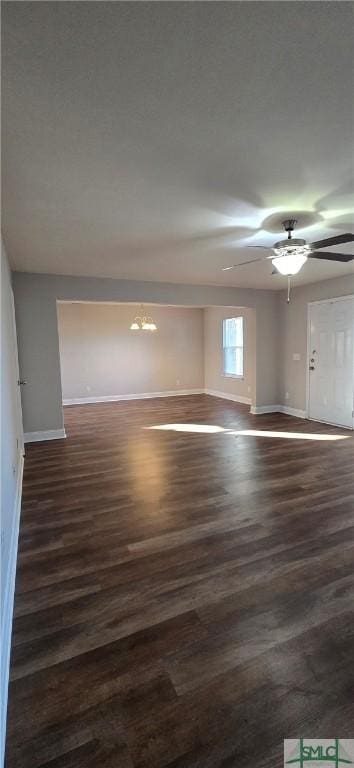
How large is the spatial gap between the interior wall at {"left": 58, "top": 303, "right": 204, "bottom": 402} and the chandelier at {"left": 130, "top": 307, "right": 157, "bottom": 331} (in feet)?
0.49

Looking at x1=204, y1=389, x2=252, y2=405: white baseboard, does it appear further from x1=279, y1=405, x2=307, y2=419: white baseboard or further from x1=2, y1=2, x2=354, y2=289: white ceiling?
x1=2, y1=2, x2=354, y2=289: white ceiling

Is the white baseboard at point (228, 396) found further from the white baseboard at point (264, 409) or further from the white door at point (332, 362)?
the white door at point (332, 362)

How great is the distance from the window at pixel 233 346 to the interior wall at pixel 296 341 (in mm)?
1435

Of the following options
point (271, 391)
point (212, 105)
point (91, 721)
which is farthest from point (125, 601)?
point (271, 391)

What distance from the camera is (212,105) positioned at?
1.50 meters

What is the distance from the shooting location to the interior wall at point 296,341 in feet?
19.1

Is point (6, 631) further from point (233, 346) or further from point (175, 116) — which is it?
point (233, 346)

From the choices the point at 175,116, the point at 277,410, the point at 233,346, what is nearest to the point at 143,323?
the point at 233,346

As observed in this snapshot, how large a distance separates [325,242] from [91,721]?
3.06 meters

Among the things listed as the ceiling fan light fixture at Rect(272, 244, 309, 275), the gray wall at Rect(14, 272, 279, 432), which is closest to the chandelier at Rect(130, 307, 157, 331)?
the gray wall at Rect(14, 272, 279, 432)

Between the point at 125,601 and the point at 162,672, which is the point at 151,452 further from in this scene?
the point at 162,672

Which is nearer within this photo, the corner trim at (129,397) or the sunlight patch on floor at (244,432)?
the sunlight patch on floor at (244,432)

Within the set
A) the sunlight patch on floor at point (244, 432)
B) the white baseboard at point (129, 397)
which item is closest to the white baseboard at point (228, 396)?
the white baseboard at point (129, 397)

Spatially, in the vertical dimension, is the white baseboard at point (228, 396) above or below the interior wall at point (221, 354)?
below
